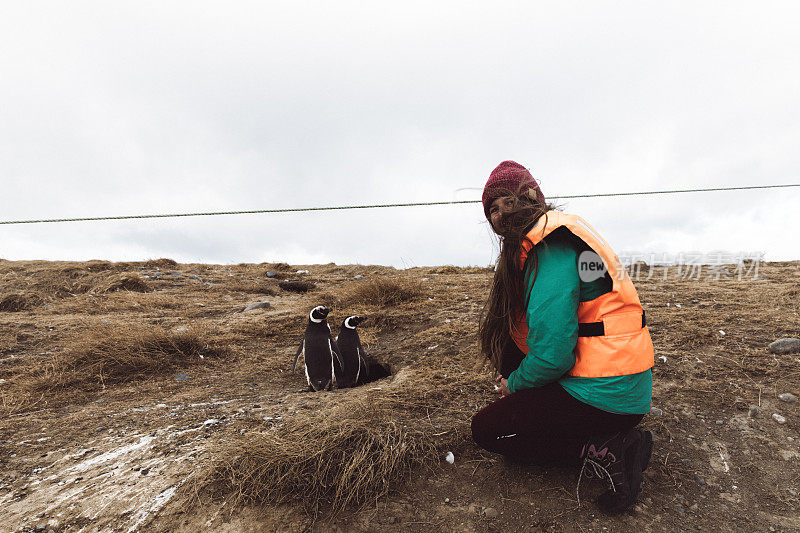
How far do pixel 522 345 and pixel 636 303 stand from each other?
698mm

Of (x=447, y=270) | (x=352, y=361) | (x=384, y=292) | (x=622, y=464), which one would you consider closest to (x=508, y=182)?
(x=622, y=464)

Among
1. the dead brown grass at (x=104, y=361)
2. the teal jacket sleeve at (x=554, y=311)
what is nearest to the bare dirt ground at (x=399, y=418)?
the dead brown grass at (x=104, y=361)

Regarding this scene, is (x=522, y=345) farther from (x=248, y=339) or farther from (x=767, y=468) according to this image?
(x=248, y=339)

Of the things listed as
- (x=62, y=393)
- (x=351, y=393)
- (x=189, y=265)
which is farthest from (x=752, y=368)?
(x=189, y=265)

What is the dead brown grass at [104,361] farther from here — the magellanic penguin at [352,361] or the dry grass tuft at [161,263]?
the dry grass tuft at [161,263]

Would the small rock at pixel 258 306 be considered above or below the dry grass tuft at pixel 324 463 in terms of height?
above

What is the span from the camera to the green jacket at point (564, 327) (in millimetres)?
1896

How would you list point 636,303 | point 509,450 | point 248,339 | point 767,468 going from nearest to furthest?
point 636,303 → point 509,450 → point 767,468 → point 248,339

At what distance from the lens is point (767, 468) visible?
236 cm

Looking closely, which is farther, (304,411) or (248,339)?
(248,339)

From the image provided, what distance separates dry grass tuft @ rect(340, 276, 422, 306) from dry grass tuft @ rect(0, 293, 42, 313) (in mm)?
5811

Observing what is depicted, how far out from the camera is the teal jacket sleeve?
6.21 feet

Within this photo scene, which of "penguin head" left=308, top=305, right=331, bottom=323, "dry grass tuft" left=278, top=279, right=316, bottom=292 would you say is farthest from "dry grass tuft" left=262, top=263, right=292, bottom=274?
"penguin head" left=308, top=305, right=331, bottom=323

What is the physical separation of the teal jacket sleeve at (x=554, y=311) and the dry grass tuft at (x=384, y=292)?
475cm
